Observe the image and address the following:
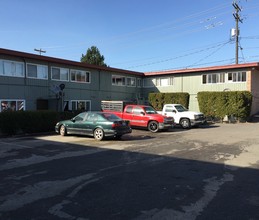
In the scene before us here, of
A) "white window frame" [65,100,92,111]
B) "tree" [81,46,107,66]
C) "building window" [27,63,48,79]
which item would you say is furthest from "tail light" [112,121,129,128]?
"tree" [81,46,107,66]

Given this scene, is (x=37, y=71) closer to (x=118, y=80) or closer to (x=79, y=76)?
(x=79, y=76)

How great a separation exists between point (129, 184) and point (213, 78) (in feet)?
92.6

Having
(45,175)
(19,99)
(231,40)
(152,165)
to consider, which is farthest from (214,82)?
(45,175)

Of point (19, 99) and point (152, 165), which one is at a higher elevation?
point (19, 99)

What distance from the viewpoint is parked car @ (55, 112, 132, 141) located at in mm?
14924

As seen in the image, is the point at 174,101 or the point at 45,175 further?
the point at 174,101

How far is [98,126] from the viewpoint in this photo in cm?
1516

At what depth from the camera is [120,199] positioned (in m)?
5.61

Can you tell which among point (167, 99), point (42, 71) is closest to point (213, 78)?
point (167, 99)

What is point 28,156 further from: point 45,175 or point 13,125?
point 13,125

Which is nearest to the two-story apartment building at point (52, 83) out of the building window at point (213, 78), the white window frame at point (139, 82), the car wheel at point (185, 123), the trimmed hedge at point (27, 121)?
the white window frame at point (139, 82)

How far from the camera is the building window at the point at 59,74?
26297mm

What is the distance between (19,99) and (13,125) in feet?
22.3

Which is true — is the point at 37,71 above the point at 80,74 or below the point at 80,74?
below
